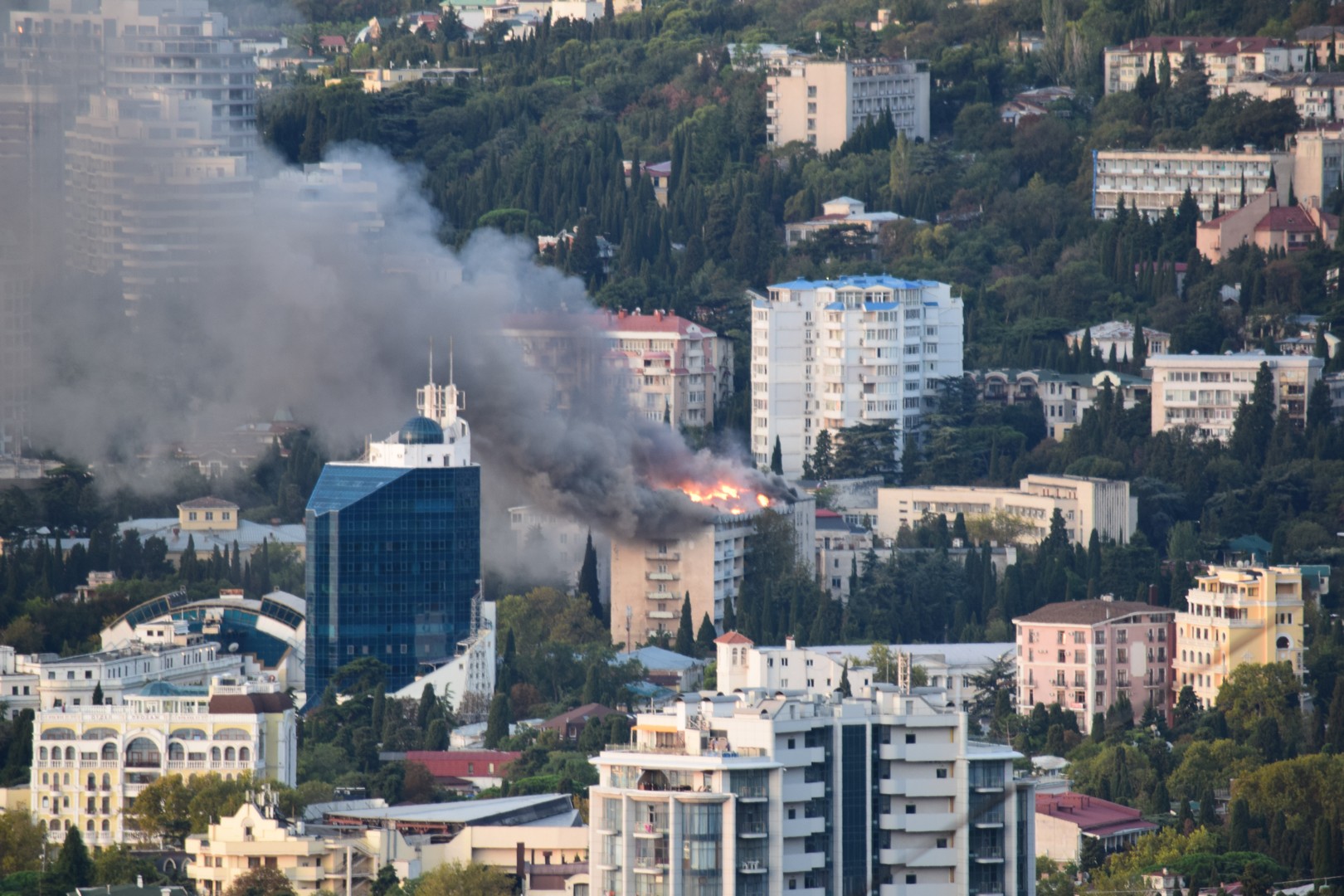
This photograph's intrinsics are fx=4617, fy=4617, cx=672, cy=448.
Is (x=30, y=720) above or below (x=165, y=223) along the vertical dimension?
below

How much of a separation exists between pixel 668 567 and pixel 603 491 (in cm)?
278

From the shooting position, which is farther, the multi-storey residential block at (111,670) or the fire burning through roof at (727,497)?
the fire burning through roof at (727,497)

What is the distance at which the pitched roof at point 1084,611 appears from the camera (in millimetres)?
104188

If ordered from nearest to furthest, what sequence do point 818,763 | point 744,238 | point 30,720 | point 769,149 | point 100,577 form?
point 818,763, point 30,720, point 100,577, point 744,238, point 769,149

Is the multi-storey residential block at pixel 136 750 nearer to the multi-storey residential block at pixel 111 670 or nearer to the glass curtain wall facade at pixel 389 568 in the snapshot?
the multi-storey residential block at pixel 111 670

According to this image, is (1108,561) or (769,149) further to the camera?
(769,149)

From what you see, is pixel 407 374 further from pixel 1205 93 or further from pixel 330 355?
pixel 1205 93

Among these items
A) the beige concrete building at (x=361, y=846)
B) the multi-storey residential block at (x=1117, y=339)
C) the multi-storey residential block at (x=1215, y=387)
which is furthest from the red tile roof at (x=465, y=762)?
the multi-storey residential block at (x=1117, y=339)

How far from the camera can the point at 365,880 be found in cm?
7806

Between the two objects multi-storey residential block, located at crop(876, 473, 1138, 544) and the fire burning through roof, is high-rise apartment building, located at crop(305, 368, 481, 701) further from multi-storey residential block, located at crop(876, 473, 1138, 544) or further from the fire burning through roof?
multi-storey residential block, located at crop(876, 473, 1138, 544)

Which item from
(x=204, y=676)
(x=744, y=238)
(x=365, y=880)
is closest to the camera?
(x=365, y=880)

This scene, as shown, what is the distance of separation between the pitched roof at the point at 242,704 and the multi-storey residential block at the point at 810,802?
2113 cm

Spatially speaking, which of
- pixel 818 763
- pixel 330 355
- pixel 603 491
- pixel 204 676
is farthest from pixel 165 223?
pixel 818 763

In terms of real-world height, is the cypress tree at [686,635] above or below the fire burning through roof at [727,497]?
below
